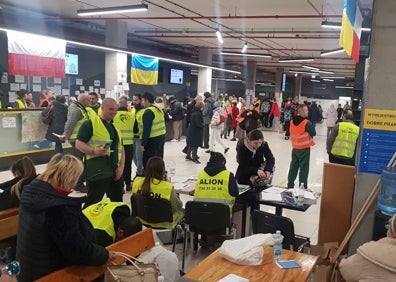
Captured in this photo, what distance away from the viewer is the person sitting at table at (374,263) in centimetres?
224

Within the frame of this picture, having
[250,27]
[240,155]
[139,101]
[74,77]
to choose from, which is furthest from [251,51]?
[240,155]

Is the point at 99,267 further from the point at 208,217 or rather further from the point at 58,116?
the point at 58,116

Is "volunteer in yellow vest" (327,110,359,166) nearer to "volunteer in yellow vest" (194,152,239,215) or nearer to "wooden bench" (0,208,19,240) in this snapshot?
"volunteer in yellow vest" (194,152,239,215)

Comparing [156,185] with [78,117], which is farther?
[78,117]

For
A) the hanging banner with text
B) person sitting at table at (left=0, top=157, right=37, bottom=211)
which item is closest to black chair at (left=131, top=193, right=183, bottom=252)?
person sitting at table at (left=0, top=157, right=37, bottom=211)

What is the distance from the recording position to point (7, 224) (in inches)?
128

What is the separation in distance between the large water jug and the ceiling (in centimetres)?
423

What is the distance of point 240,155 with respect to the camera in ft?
16.3

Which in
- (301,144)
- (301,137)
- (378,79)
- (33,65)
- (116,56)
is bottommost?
(301,144)

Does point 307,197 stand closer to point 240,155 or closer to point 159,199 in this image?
point 240,155

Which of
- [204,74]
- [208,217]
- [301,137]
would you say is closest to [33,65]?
[301,137]

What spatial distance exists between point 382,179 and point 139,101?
483 centimetres

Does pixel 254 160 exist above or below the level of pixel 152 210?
above

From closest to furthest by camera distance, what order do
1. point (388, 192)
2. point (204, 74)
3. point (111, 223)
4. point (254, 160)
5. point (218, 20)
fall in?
point (111, 223)
point (388, 192)
point (254, 160)
point (218, 20)
point (204, 74)
